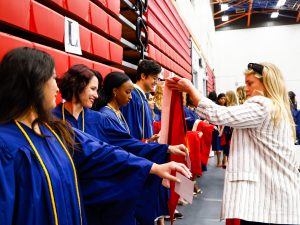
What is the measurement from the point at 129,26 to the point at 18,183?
419 centimetres

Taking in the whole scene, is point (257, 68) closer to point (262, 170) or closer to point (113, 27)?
point (262, 170)

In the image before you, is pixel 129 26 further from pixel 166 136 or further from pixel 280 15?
pixel 280 15

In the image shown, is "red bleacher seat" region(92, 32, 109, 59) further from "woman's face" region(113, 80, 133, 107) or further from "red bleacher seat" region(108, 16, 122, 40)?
"woman's face" region(113, 80, 133, 107)

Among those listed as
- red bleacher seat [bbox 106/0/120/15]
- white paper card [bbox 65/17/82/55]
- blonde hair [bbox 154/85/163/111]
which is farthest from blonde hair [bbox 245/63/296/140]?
red bleacher seat [bbox 106/0/120/15]

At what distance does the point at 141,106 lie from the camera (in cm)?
280

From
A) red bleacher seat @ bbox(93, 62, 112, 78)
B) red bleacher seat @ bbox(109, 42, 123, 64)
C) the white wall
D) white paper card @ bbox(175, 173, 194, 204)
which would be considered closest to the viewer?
white paper card @ bbox(175, 173, 194, 204)

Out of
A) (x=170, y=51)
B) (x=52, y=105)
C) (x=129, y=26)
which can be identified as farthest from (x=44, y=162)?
(x=170, y=51)

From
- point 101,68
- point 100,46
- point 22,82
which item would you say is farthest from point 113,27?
point 22,82

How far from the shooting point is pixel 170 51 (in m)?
8.65

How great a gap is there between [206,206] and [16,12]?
3.30 m

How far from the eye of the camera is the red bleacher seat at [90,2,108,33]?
137 inches

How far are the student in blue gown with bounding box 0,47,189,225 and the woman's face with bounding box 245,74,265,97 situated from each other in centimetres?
81

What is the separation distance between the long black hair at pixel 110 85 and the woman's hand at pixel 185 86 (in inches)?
19.0

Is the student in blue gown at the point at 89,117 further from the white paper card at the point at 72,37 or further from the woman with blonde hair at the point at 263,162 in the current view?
the white paper card at the point at 72,37
